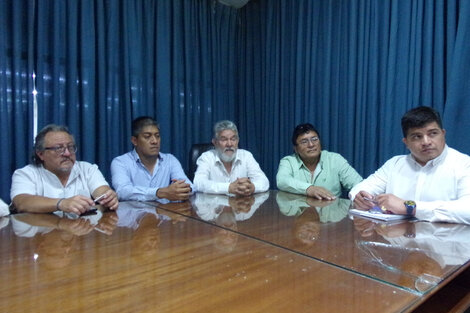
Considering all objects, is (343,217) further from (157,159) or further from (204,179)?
(157,159)

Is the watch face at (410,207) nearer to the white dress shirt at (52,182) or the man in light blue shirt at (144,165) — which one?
the man in light blue shirt at (144,165)

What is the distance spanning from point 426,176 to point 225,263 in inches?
52.4

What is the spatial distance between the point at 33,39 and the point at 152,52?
1061 mm

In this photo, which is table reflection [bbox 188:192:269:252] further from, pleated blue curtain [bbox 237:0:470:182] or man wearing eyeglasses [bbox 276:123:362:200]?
pleated blue curtain [bbox 237:0:470:182]

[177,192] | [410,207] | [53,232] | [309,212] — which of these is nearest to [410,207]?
[410,207]

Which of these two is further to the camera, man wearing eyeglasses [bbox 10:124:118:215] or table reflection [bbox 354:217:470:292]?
man wearing eyeglasses [bbox 10:124:118:215]

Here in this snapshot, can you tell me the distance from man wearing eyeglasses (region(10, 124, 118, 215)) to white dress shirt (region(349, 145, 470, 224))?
5.25 feet

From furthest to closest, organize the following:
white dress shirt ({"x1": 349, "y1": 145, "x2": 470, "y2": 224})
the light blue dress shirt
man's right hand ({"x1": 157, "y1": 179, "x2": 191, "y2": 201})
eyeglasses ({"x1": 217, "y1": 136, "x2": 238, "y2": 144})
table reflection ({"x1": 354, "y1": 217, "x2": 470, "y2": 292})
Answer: eyeglasses ({"x1": 217, "y1": 136, "x2": 238, "y2": 144}) < the light blue dress shirt < man's right hand ({"x1": 157, "y1": 179, "x2": 191, "y2": 201}) < white dress shirt ({"x1": 349, "y1": 145, "x2": 470, "y2": 224}) < table reflection ({"x1": 354, "y1": 217, "x2": 470, "y2": 292})

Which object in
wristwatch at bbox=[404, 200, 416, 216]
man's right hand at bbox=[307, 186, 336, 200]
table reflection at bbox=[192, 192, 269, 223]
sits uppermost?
wristwatch at bbox=[404, 200, 416, 216]

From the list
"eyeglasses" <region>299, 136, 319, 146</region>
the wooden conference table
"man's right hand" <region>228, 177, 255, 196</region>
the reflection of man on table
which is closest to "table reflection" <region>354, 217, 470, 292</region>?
the wooden conference table

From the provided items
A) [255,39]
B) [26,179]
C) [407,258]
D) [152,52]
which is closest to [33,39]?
[152,52]

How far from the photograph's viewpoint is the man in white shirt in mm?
1411

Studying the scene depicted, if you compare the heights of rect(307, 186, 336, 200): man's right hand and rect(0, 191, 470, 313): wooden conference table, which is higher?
rect(307, 186, 336, 200): man's right hand

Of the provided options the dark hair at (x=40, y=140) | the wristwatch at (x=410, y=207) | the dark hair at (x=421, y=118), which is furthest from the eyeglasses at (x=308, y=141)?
the dark hair at (x=40, y=140)
